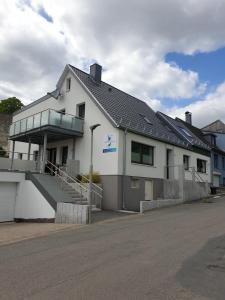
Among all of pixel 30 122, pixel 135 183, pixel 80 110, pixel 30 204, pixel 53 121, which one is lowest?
pixel 30 204

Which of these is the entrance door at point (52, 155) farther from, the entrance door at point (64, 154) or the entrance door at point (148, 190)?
the entrance door at point (148, 190)

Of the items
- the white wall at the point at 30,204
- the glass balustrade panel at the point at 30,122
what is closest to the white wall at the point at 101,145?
the glass balustrade panel at the point at 30,122

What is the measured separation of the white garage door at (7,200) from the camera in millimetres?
18469

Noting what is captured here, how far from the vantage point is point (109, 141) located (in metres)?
19.9

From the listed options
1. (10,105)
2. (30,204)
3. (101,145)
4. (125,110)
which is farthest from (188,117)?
(10,105)

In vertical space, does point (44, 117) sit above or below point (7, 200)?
above

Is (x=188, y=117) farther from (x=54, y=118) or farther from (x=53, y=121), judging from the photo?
(x=53, y=121)

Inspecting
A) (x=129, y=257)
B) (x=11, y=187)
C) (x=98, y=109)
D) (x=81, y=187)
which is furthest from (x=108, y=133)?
(x=129, y=257)

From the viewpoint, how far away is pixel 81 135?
71.8 ft

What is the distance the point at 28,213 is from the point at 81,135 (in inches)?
259

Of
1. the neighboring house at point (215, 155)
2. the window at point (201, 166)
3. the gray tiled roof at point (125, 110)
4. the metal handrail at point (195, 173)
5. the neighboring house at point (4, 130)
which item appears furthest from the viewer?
the neighboring house at point (4, 130)

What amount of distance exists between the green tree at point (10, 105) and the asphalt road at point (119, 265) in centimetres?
4423

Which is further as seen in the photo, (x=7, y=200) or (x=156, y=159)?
(x=156, y=159)

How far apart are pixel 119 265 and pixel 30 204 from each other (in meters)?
12.0
